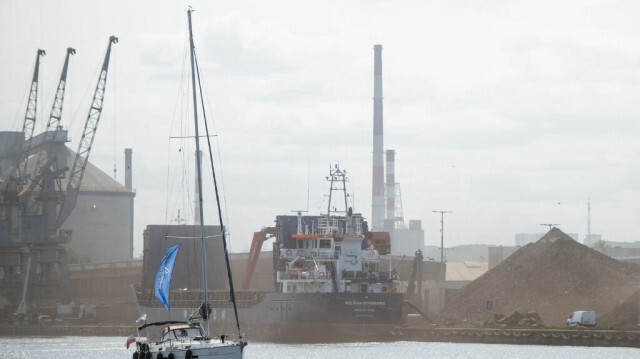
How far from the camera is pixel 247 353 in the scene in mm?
86375

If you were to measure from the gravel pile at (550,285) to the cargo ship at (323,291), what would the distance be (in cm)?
954

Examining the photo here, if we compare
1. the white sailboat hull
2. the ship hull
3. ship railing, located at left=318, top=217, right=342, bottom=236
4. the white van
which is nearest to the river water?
the ship hull

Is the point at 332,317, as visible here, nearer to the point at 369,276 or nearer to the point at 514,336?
the point at 369,276

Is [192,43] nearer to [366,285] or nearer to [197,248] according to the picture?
[366,285]

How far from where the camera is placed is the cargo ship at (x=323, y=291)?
101188mm

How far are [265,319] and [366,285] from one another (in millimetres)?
8164

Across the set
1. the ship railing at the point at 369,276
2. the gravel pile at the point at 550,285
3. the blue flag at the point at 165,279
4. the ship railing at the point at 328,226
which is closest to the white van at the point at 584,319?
the gravel pile at the point at 550,285

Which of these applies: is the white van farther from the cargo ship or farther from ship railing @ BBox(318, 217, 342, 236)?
ship railing @ BBox(318, 217, 342, 236)

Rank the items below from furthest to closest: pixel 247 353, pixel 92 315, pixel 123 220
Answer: pixel 123 220 < pixel 92 315 < pixel 247 353

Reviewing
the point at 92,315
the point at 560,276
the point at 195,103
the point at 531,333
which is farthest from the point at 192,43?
the point at 92,315

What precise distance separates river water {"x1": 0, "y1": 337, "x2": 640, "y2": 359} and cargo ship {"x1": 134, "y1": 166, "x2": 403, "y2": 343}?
302 cm

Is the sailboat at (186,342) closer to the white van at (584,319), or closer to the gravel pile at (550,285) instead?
the white van at (584,319)

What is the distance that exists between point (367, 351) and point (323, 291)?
1448cm

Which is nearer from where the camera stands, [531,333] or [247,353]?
[247,353]
